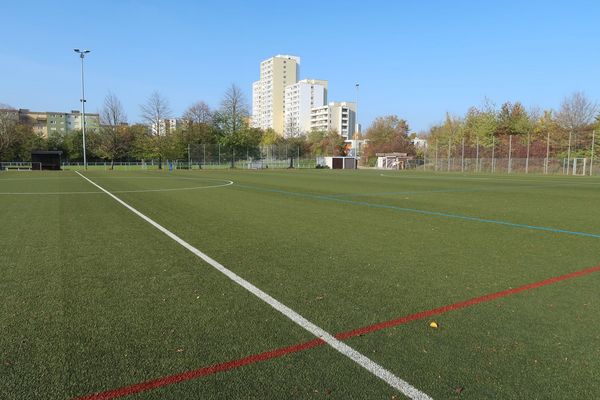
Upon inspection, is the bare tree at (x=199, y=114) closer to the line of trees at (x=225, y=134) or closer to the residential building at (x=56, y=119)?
the line of trees at (x=225, y=134)

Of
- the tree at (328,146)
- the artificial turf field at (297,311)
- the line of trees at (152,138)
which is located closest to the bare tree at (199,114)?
the line of trees at (152,138)

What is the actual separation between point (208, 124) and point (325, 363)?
256 feet

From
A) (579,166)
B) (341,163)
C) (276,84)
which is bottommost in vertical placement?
(579,166)

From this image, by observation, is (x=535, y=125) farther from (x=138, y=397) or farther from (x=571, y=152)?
(x=138, y=397)

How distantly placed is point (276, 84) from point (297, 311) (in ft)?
617

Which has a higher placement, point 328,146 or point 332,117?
point 332,117

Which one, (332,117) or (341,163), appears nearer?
(341,163)

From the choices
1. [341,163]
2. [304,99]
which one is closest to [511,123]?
[341,163]

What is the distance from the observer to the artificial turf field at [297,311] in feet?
8.83

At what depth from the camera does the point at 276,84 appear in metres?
184

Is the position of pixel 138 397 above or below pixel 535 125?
below

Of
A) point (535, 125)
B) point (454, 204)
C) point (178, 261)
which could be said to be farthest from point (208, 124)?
point (178, 261)

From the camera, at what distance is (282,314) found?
379 cm

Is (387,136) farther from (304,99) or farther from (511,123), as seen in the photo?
(304,99)
